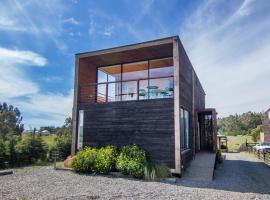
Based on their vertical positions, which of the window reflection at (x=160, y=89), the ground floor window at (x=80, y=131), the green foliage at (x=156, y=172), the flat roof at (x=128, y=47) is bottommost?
the green foliage at (x=156, y=172)

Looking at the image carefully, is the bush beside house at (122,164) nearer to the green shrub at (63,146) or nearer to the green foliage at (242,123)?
the green shrub at (63,146)

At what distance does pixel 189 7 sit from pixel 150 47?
2.56m

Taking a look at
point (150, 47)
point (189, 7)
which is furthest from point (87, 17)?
point (189, 7)

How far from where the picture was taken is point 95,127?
10.9m

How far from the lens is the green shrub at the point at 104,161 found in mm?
8969

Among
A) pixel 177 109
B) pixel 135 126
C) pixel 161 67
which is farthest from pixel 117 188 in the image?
pixel 161 67

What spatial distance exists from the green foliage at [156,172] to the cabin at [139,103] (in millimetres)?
350

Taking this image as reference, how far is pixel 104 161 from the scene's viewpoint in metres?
9.00

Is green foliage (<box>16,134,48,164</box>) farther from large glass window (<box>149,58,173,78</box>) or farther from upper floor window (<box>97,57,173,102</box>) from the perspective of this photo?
large glass window (<box>149,58,173,78</box>)

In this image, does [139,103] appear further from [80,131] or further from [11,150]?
[11,150]

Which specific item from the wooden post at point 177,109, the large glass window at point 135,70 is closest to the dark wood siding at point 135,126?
the wooden post at point 177,109

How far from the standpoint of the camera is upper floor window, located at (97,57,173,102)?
11.6 meters

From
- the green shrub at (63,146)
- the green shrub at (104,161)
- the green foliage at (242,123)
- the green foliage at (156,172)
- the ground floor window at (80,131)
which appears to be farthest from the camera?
the green foliage at (242,123)

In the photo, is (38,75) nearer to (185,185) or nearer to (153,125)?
(153,125)
